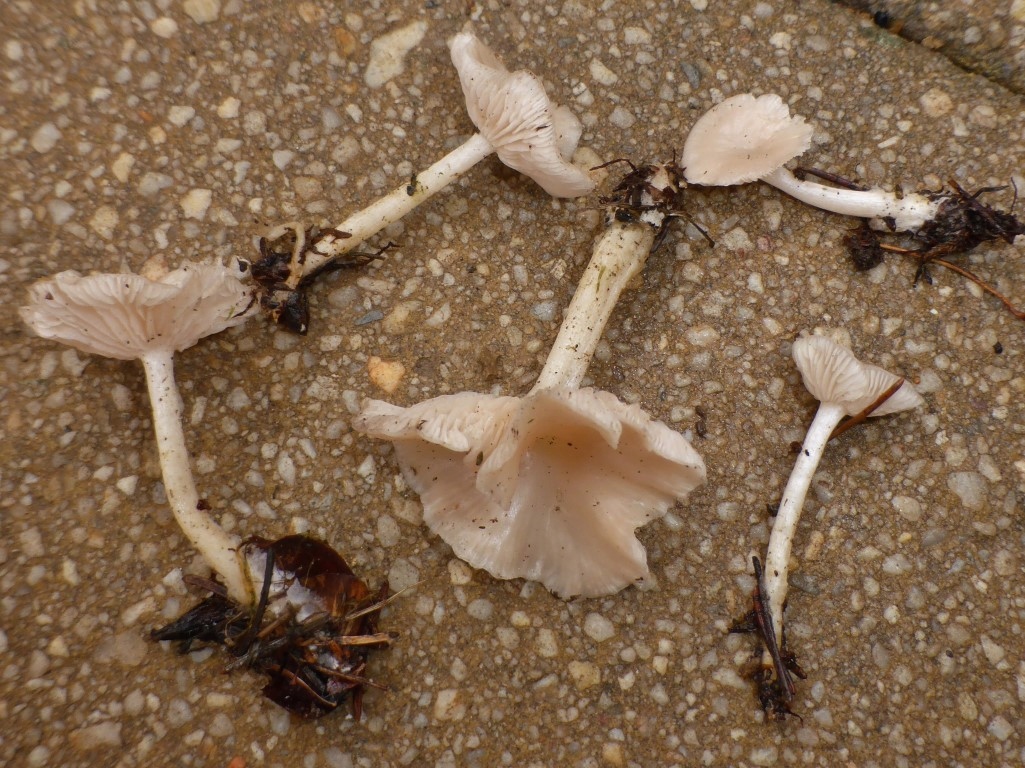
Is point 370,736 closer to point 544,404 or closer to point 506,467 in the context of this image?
point 506,467

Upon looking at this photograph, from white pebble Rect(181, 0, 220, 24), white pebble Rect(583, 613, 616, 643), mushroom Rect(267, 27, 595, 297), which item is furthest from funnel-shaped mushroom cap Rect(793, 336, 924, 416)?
white pebble Rect(181, 0, 220, 24)

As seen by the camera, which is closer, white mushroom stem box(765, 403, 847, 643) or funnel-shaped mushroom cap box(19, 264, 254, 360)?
funnel-shaped mushroom cap box(19, 264, 254, 360)

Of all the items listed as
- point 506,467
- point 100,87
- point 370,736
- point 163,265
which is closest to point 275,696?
point 370,736

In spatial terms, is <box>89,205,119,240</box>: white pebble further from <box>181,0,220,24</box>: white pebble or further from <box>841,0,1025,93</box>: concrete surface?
<box>841,0,1025,93</box>: concrete surface

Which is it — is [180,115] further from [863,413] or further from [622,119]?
[863,413]

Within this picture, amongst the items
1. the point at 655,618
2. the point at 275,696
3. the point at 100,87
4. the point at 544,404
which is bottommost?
the point at 655,618

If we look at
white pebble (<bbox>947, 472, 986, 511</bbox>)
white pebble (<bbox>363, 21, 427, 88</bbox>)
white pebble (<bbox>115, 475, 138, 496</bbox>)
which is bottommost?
white pebble (<bbox>947, 472, 986, 511</bbox>)

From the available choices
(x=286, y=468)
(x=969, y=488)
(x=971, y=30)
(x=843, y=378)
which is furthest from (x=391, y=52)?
(x=969, y=488)
